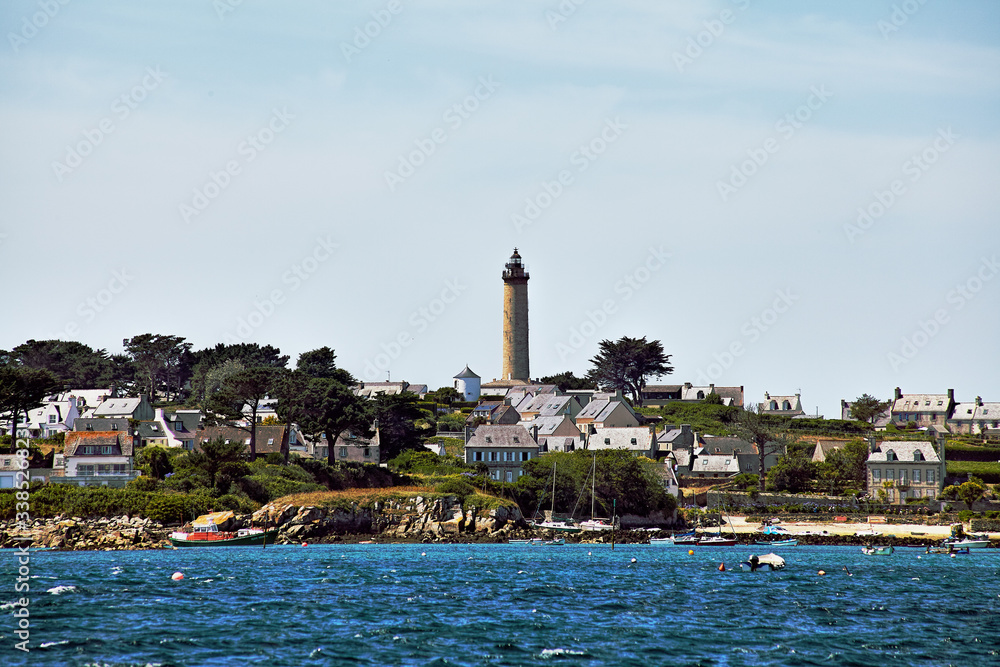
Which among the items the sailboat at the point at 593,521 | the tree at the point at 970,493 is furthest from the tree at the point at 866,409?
the sailboat at the point at 593,521

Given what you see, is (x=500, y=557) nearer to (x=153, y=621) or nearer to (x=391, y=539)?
(x=391, y=539)

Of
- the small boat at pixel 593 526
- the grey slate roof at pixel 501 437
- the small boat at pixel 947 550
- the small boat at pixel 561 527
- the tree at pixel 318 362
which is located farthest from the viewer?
the tree at pixel 318 362

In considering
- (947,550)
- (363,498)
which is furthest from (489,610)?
(947,550)

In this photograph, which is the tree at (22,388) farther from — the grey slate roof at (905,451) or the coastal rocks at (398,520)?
the grey slate roof at (905,451)

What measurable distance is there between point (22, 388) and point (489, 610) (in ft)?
164

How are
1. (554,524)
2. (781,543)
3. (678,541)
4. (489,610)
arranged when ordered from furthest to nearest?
(554,524), (781,543), (678,541), (489,610)

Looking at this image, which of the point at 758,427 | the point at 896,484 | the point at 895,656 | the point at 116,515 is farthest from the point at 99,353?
the point at 895,656

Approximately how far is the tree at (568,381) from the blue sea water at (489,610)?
247ft

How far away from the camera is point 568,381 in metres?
144

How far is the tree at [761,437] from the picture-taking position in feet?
330

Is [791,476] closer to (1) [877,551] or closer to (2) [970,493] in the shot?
(2) [970,493]

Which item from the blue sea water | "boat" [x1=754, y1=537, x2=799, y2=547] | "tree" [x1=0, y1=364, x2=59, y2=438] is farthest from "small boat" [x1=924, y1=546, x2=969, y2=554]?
"tree" [x1=0, y1=364, x2=59, y2=438]

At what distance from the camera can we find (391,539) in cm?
7750

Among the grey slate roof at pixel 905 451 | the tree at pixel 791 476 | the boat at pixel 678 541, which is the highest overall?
the grey slate roof at pixel 905 451
